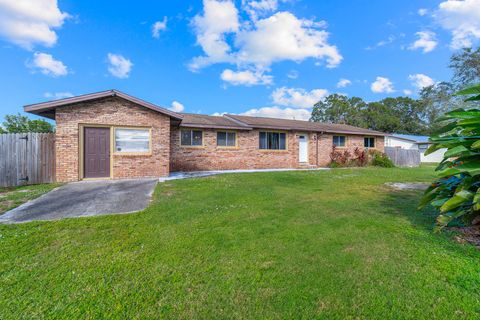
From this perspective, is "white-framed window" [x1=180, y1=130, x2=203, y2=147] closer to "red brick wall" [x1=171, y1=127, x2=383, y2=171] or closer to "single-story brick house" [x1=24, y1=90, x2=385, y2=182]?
"single-story brick house" [x1=24, y1=90, x2=385, y2=182]

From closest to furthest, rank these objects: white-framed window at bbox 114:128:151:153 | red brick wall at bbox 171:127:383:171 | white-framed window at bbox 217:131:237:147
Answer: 1. white-framed window at bbox 114:128:151:153
2. red brick wall at bbox 171:127:383:171
3. white-framed window at bbox 217:131:237:147

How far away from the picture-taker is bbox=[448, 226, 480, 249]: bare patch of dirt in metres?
3.42

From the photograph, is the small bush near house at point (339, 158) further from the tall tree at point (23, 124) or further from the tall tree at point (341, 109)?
the tall tree at point (23, 124)

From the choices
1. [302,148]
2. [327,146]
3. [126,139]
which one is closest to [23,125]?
[126,139]

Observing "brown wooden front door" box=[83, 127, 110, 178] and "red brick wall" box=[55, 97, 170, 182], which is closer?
"red brick wall" box=[55, 97, 170, 182]

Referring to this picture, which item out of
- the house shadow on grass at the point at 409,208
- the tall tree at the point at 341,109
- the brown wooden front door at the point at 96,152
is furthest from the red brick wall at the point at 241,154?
the tall tree at the point at 341,109

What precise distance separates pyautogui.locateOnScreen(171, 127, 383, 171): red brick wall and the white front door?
31 cm

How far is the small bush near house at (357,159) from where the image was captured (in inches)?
659

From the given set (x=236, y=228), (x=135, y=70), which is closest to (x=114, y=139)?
(x=236, y=228)

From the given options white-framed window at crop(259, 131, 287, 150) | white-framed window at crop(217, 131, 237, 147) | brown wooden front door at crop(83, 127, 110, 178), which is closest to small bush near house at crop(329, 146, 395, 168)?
white-framed window at crop(259, 131, 287, 150)

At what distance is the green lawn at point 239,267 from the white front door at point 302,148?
36.7ft

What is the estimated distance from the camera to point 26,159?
8500 mm

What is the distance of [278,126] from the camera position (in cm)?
1482

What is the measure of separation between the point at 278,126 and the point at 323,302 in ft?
43.6
